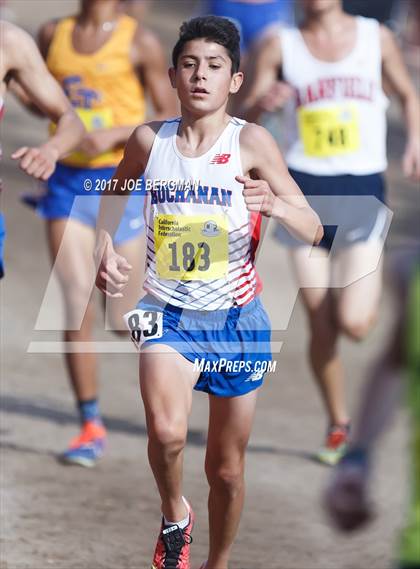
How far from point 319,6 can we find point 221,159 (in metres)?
2.36

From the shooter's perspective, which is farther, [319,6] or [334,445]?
[334,445]

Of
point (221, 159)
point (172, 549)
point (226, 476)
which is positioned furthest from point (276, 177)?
point (172, 549)

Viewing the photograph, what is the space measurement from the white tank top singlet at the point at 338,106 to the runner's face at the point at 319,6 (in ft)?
0.44

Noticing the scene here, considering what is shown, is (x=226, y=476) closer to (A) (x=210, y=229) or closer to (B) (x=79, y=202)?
(A) (x=210, y=229)

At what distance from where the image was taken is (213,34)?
4.27 metres

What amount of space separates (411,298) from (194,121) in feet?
5.54

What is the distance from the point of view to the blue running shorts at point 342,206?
6270 mm

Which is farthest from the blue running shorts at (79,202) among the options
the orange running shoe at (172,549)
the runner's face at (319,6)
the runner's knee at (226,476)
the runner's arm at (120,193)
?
the orange running shoe at (172,549)

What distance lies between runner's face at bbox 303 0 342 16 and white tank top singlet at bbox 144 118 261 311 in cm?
218

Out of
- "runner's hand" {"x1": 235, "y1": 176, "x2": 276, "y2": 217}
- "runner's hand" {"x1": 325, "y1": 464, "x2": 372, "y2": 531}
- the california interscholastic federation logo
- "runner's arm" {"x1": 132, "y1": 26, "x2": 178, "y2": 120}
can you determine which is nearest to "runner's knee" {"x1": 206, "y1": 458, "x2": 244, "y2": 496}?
the california interscholastic federation logo

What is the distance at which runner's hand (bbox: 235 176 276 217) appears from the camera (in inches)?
156

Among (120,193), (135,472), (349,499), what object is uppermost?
(120,193)

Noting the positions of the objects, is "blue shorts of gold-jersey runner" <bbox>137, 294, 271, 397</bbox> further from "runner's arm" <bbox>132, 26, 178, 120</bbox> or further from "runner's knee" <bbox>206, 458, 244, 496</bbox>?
"runner's arm" <bbox>132, 26, 178, 120</bbox>

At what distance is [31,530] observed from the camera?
522 cm
